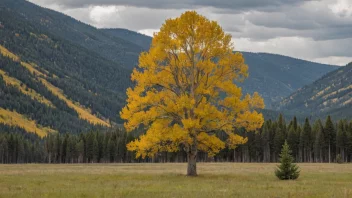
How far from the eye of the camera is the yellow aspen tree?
43125 millimetres

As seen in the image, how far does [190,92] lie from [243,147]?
108304 mm

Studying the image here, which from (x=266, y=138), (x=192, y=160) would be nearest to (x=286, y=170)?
(x=192, y=160)

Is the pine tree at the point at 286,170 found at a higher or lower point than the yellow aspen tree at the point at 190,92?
lower

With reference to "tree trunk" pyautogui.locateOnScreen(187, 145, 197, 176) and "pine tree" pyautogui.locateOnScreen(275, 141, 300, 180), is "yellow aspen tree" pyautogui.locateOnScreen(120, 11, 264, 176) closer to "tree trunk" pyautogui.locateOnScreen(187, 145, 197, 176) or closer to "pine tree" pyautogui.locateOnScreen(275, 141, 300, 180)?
"tree trunk" pyautogui.locateOnScreen(187, 145, 197, 176)

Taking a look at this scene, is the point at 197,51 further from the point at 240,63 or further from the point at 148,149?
the point at 148,149

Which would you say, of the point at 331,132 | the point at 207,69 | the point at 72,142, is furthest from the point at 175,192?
the point at 72,142

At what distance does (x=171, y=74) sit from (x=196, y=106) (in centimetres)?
360

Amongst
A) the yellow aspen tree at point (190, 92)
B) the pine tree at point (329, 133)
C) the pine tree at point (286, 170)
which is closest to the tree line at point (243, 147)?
the pine tree at point (329, 133)

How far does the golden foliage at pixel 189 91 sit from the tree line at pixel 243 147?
97.2 m

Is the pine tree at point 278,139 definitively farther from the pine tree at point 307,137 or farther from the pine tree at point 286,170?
the pine tree at point 286,170

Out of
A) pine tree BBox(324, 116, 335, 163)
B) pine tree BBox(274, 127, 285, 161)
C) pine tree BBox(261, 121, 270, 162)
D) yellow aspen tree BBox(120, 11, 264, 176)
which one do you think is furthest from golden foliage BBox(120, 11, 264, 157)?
pine tree BBox(261, 121, 270, 162)

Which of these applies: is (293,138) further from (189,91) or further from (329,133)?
(189,91)

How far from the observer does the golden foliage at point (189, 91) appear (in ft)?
141

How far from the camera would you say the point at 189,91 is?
45.8 meters
